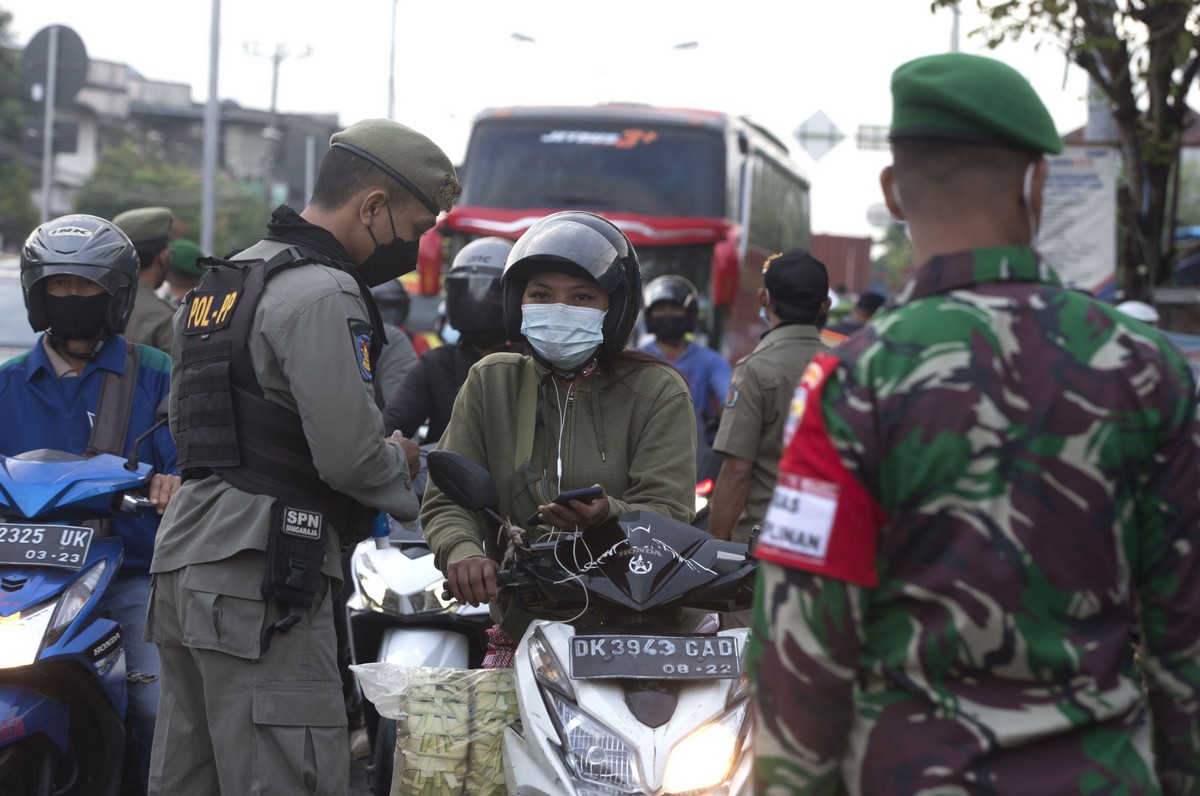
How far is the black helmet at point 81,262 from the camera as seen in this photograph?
4.50m

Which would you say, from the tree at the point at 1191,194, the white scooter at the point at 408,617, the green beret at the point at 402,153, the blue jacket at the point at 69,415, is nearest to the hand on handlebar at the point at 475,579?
the green beret at the point at 402,153

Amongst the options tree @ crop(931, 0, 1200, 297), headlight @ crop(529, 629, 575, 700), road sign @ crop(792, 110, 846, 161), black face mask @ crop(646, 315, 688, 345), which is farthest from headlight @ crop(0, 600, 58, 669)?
road sign @ crop(792, 110, 846, 161)

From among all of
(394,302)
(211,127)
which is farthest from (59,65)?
(394,302)

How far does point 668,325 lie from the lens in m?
8.09

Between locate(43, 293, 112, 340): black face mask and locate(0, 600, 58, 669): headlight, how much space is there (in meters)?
0.97

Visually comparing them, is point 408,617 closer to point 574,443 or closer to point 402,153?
point 574,443

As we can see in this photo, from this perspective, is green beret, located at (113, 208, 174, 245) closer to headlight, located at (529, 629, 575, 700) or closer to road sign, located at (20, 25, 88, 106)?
headlight, located at (529, 629, 575, 700)

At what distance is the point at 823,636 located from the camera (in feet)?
6.24

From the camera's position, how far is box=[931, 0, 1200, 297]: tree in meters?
12.4

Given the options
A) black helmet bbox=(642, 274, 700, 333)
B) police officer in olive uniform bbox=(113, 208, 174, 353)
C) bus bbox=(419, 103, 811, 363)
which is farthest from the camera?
bus bbox=(419, 103, 811, 363)

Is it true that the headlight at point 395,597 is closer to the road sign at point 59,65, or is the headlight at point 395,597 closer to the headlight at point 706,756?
the headlight at point 706,756

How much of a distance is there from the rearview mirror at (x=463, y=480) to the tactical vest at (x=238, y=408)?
0.99 ft

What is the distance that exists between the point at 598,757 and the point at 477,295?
2.99 m

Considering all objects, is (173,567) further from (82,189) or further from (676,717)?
(82,189)
